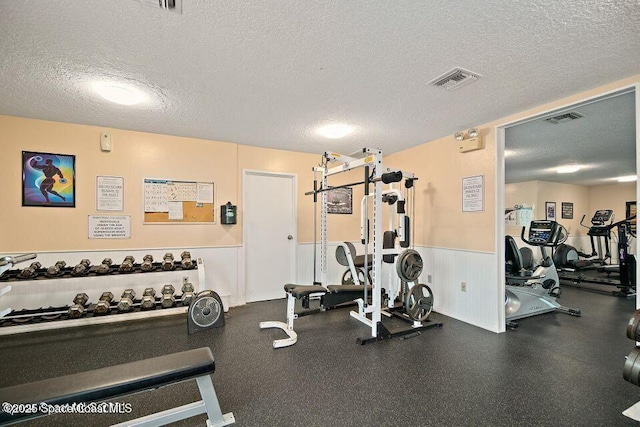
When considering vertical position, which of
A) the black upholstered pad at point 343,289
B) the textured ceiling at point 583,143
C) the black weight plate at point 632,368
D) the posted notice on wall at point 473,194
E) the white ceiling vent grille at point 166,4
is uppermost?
the white ceiling vent grille at point 166,4

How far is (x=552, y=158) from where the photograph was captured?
5.11 m

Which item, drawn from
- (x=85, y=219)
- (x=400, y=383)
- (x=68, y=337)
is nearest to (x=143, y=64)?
(x=85, y=219)

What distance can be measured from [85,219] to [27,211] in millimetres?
536

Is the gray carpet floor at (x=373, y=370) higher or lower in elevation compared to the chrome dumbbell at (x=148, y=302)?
lower

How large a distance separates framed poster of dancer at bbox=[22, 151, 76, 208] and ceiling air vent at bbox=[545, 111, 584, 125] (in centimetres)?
563

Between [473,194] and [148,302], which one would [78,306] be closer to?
[148,302]

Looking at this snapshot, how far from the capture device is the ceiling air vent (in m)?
3.10

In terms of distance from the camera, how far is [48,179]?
3.31 meters

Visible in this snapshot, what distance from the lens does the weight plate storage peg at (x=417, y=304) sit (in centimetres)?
330

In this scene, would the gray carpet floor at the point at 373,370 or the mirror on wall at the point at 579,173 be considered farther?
the mirror on wall at the point at 579,173

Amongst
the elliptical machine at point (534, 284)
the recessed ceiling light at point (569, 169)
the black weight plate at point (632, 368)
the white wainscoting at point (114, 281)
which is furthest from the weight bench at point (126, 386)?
the recessed ceiling light at point (569, 169)

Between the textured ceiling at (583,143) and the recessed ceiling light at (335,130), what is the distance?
204 cm

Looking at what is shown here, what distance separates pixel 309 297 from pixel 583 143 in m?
4.57

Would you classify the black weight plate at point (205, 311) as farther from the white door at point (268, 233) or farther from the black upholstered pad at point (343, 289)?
the black upholstered pad at point (343, 289)
